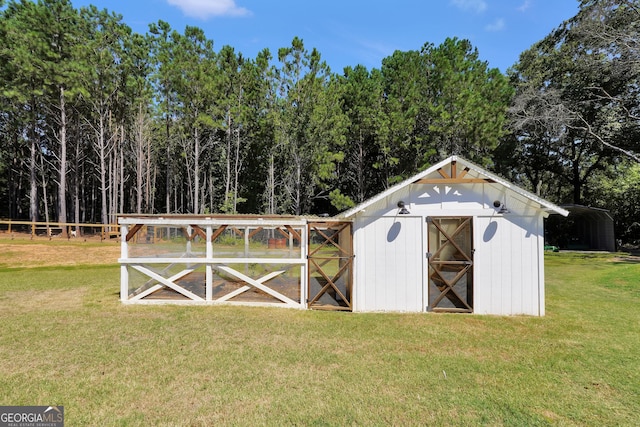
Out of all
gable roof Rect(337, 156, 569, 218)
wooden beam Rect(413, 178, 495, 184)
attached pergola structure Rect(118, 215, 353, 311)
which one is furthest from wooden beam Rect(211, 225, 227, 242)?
wooden beam Rect(413, 178, 495, 184)

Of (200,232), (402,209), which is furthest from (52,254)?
(402,209)

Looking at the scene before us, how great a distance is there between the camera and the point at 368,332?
6.43 m

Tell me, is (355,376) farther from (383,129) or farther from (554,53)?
(554,53)

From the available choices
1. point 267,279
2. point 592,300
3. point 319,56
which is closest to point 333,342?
point 267,279

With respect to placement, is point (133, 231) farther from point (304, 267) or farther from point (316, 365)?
point (316, 365)

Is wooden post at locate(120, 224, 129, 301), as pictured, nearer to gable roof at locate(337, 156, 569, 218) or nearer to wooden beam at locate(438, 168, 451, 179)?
gable roof at locate(337, 156, 569, 218)

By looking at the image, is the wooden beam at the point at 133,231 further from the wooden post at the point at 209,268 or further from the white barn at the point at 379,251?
the wooden post at the point at 209,268

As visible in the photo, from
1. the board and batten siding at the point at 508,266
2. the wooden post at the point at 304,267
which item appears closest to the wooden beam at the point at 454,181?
the board and batten siding at the point at 508,266

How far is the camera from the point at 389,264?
780cm

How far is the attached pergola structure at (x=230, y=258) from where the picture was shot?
8.31 meters

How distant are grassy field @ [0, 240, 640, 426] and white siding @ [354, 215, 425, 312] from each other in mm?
465

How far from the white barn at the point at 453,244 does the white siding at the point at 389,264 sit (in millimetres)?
23

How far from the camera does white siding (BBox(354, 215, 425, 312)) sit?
306 inches

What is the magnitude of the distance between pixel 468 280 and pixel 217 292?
6392mm
